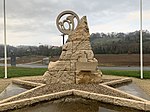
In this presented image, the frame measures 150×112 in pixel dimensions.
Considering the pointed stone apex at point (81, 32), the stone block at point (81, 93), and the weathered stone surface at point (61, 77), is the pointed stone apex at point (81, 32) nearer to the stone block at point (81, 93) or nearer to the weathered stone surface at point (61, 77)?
the weathered stone surface at point (61, 77)

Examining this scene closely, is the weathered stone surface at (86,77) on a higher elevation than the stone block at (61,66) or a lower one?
lower

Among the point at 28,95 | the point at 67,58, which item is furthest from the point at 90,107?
the point at 67,58

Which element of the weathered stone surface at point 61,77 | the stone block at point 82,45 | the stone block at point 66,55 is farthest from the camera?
the stone block at point 66,55

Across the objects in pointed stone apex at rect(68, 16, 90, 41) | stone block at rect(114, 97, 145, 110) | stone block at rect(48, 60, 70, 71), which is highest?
pointed stone apex at rect(68, 16, 90, 41)

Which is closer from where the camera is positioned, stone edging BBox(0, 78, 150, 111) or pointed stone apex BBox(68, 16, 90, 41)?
stone edging BBox(0, 78, 150, 111)

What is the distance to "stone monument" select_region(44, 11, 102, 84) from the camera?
10141 millimetres

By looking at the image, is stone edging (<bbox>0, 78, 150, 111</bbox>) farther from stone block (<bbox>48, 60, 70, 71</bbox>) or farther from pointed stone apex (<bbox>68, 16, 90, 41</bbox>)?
pointed stone apex (<bbox>68, 16, 90, 41</bbox>)

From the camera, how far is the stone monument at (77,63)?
33.3 feet

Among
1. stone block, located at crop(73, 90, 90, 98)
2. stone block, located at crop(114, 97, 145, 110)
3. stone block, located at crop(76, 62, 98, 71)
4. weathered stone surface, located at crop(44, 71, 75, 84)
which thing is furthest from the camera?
weathered stone surface, located at crop(44, 71, 75, 84)

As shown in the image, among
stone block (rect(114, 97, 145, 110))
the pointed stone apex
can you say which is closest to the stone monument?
the pointed stone apex

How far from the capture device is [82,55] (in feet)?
33.8

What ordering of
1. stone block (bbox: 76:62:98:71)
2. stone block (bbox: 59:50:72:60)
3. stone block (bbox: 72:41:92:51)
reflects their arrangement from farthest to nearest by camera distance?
stone block (bbox: 59:50:72:60), stone block (bbox: 72:41:92:51), stone block (bbox: 76:62:98:71)

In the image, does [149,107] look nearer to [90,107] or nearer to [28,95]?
[90,107]

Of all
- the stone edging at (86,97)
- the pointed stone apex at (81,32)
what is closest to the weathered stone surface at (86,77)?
the pointed stone apex at (81,32)
